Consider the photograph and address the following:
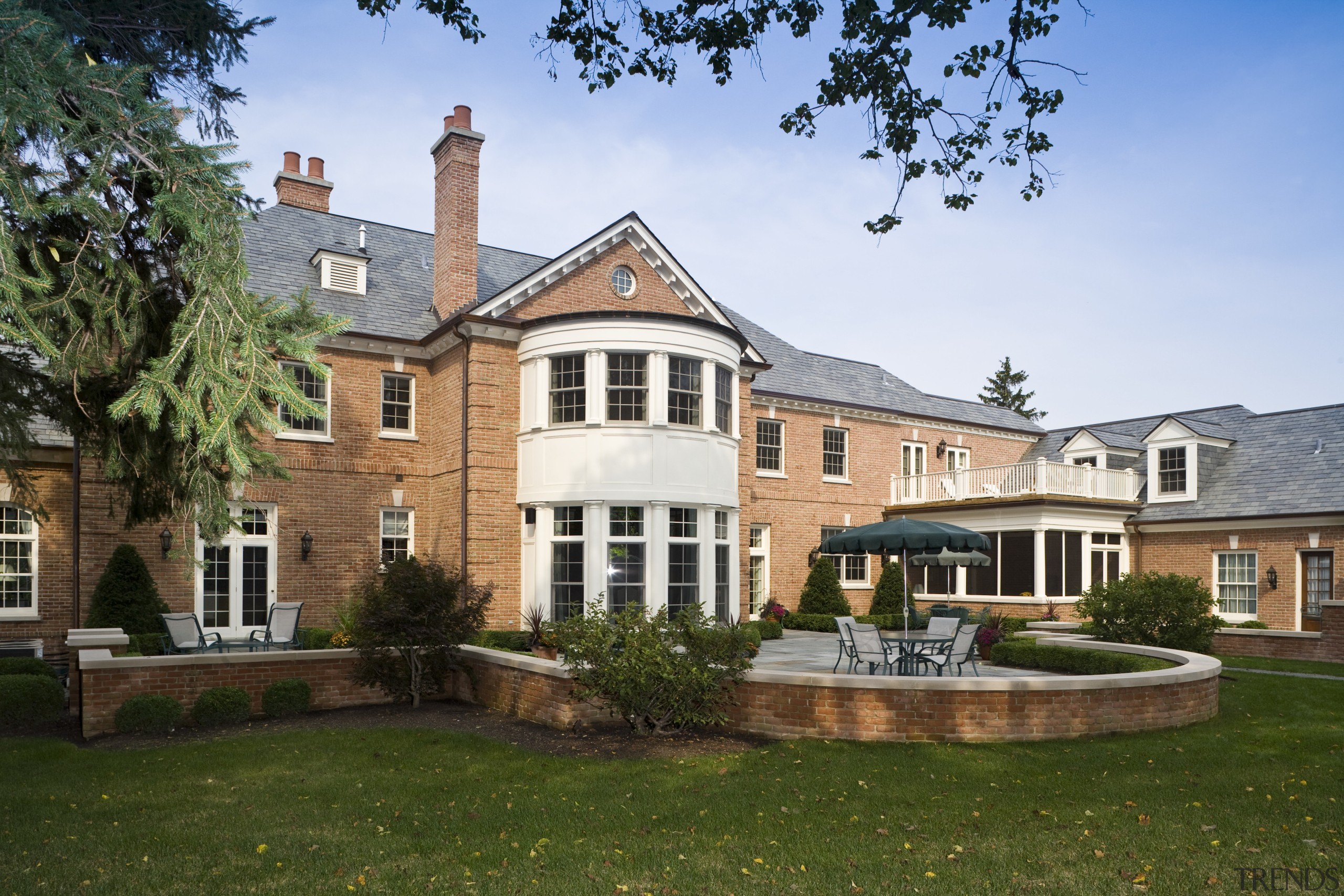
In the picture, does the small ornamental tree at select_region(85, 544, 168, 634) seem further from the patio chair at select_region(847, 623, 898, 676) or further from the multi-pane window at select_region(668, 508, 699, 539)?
the patio chair at select_region(847, 623, 898, 676)

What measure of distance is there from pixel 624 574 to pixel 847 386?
43.0 feet

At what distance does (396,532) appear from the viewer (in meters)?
20.4

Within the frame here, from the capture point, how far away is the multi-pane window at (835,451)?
Result: 90.3 feet

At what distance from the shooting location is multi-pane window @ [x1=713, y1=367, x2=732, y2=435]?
64.5ft

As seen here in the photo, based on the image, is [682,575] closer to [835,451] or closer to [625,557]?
[625,557]

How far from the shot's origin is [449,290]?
21047 millimetres

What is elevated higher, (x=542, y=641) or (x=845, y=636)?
(x=845, y=636)

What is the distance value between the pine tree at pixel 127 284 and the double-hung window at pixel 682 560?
10.5 m

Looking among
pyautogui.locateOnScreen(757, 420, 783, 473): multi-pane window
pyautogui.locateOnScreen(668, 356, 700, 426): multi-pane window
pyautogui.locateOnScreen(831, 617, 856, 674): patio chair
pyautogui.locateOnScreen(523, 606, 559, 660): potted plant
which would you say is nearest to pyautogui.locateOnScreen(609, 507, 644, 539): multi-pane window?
pyautogui.locateOnScreen(668, 356, 700, 426): multi-pane window

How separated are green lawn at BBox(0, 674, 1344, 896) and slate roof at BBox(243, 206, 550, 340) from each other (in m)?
11.6

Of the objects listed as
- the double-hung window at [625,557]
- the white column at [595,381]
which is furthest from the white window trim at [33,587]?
the double-hung window at [625,557]

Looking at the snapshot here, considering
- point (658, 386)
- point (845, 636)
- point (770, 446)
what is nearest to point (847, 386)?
point (770, 446)

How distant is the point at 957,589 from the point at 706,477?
11897 mm

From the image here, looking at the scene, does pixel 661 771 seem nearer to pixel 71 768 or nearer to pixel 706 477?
pixel 71 768
